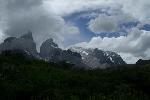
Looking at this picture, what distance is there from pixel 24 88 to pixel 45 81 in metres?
19.1

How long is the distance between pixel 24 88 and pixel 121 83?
35189 millimetres

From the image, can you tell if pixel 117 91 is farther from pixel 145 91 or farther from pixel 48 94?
pixel 48 94

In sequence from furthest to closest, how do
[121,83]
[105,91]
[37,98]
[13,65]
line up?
[13,65] → [121,83] → [105,91] → [37,98]

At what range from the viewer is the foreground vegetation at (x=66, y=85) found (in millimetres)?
121044

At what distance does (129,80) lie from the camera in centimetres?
14300

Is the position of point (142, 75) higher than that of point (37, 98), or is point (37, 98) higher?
point (142, 75)

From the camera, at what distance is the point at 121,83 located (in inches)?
5502

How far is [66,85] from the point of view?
14225cm

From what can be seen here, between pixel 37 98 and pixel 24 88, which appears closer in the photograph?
pixel 37 98

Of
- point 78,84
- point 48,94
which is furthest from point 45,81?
point 48,94

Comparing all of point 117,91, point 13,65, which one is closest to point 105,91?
point 117,91

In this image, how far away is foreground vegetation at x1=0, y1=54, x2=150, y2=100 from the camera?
121 m

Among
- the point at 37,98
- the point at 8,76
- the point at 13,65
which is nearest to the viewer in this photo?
the point at 37,98

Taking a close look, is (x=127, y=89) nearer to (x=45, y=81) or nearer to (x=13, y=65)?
(x=45, y=81)
